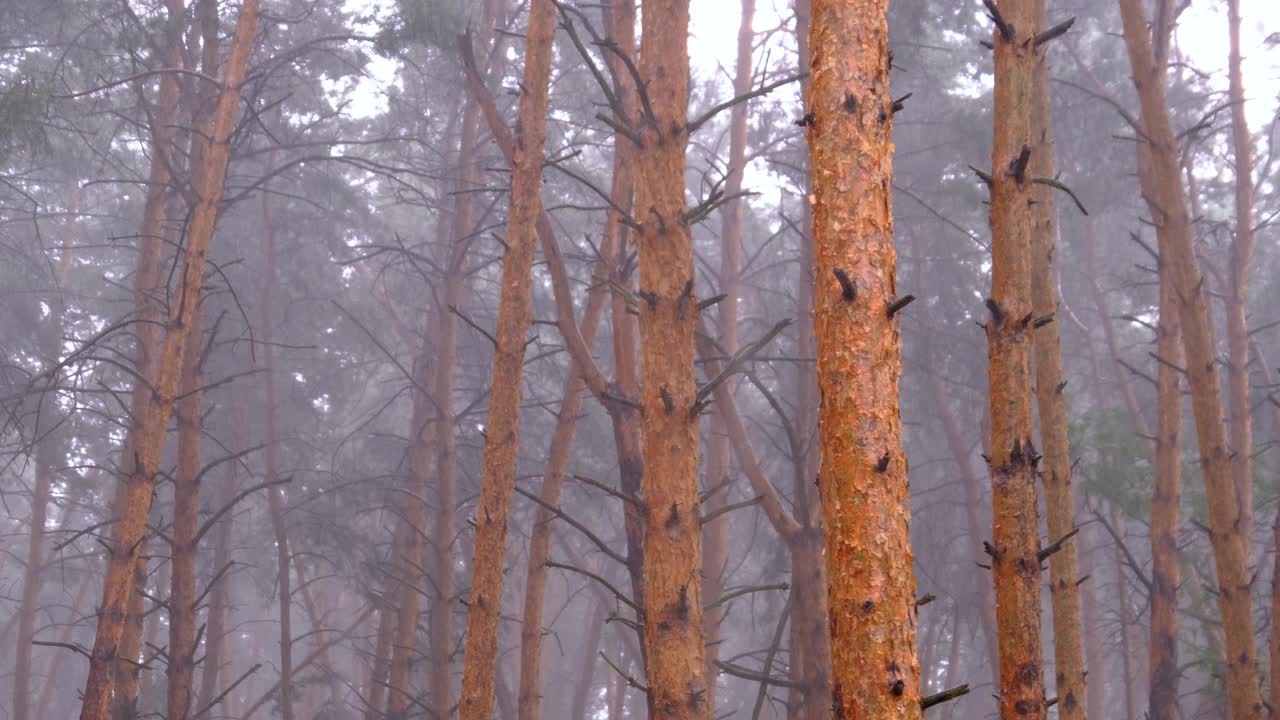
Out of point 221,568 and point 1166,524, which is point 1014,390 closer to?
point 1166,524

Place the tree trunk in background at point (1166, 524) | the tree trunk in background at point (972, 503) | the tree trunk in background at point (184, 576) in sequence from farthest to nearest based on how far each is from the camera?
the tree trunk in background at point (972, 503)
the tree trunk in background at point (184, 576)
the tree trunk in background at point (1166, 524)

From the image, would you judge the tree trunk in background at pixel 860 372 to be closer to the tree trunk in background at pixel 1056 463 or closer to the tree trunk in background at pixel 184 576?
the tree trunk in background at pixel 1056 463

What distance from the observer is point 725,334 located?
13117 millimetres

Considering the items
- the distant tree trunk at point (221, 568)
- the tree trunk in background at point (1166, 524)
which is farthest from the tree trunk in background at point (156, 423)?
the tree trunk in background at point (1166, 524)

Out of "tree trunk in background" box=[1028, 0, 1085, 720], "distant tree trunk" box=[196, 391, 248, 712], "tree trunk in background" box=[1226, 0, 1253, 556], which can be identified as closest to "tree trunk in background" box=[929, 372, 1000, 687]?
"tree trunk in background" box=[1226, 0, 1253, 556]

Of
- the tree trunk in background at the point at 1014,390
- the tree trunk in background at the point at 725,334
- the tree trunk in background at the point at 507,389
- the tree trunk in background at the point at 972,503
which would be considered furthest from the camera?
the tree trunk in background at the point at 972,503

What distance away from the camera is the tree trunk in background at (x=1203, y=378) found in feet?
22.8

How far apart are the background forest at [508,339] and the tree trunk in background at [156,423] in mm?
33

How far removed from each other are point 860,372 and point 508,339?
4.11 metres

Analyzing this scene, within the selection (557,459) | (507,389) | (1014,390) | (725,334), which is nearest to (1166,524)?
(1014,390)

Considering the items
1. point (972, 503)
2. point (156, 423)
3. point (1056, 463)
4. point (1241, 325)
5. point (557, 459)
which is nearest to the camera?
point (1056, 463)

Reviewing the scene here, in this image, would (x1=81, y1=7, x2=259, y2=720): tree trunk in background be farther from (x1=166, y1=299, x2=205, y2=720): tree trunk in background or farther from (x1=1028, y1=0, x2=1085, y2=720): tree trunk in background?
(x1=1028, y1=0, x2=1085, y2=720): tree trunk in background

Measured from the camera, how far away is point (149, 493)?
780 centimetres

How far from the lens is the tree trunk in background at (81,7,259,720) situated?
7.55m
